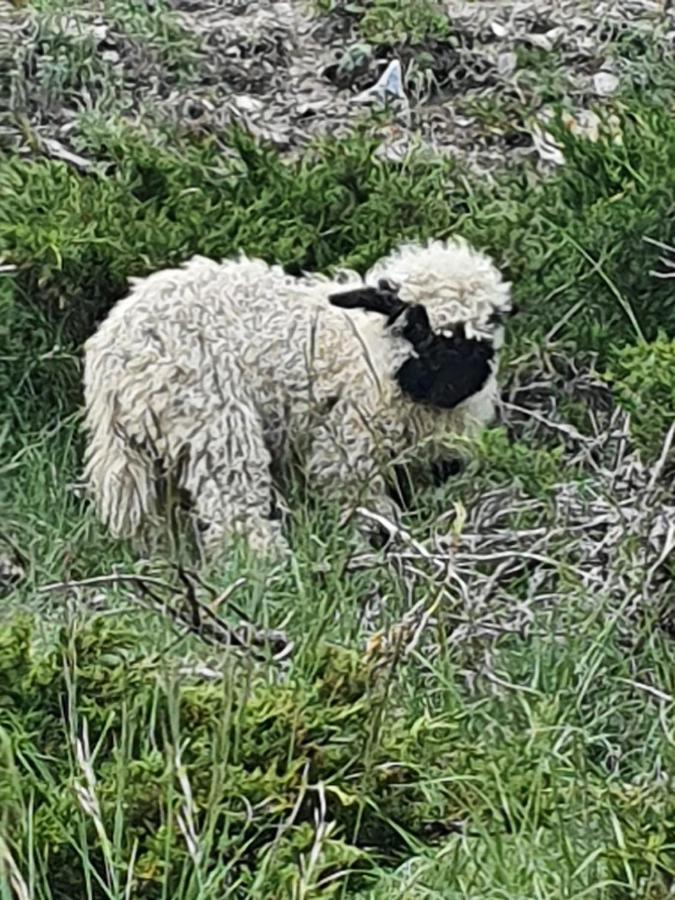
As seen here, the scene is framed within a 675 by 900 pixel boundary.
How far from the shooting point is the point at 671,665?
5121 mm

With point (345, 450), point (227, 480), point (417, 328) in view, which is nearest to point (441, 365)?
point (417, 328)

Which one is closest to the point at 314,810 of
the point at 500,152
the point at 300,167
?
the point at 300,167

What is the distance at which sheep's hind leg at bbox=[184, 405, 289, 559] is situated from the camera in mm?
6449

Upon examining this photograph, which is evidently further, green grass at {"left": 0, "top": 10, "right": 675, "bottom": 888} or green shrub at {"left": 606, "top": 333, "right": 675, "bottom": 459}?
green shrub at {"left": 606, "top": 333, "right": 675, "bottom": 459}

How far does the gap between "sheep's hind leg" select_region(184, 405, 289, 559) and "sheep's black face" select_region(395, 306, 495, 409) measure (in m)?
0.52

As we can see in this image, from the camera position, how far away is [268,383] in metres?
6.59

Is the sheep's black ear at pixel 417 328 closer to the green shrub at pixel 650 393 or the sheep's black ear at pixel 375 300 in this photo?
the sheep's black ear at pixel 375 300

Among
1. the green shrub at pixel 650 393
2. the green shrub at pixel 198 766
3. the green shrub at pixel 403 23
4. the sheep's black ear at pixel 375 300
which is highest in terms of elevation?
the green shrub at pixel 198 766

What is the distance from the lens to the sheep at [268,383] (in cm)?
648

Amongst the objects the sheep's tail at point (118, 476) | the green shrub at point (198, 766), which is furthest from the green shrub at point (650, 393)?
the sheep's tail at point (118, 476)

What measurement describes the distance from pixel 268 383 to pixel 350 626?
1.49 m

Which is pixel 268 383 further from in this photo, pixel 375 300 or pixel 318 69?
pixel 318 69

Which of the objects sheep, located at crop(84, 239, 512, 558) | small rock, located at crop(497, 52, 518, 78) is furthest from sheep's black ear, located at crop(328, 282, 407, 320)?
small rock, located at crop(497, 52, 518, 78)

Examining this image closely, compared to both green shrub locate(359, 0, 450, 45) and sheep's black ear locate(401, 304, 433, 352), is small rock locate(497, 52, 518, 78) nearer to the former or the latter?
green shrub locate(359, 0, 450, 45)
